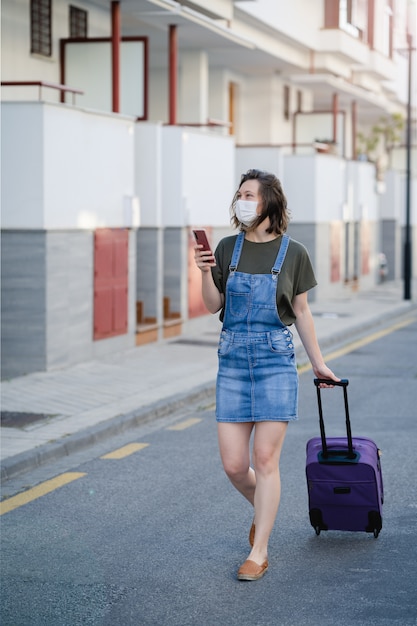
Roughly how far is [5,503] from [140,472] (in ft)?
4.52

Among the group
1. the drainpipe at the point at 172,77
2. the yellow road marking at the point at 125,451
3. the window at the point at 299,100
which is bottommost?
the yellow road marking at the point at 125,451

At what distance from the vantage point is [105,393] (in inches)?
526

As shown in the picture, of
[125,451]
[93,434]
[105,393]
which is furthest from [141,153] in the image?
[125,451]

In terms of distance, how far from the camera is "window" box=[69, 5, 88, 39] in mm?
19973

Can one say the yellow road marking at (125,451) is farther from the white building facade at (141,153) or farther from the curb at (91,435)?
the white building facade at (141,153)

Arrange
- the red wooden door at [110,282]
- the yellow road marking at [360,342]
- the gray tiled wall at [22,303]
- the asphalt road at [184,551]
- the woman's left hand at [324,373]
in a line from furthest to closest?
the yellow road marking at [360,342] → the red wooden door at [110,282] → the gray tiled wall at [22,303] → the woman's left hand at [324,373] → the asphalt road at [184,551]

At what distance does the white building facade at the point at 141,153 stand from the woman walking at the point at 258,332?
28.9 ft

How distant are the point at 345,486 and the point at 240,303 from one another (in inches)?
47.9

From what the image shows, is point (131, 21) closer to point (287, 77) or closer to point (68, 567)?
point (287, 77)

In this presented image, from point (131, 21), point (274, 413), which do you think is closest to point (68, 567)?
point (274, 413)

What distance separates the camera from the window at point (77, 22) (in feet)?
65.5

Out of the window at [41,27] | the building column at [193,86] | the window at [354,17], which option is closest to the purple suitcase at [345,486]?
the window at [41,27]

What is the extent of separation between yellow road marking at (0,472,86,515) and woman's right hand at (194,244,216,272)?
2649 mm

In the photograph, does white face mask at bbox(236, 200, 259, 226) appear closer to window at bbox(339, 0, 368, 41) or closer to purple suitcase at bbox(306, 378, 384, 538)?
purple suitcase at bbox(306, 378, 384, 538)
